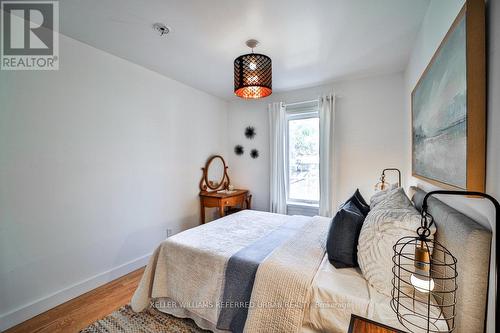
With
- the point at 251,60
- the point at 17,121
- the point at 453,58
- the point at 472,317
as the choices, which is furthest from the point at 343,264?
the point at 17,121

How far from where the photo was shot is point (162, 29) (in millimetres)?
1878

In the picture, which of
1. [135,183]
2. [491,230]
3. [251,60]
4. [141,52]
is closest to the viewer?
[491,230]

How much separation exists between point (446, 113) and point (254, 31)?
158 cm

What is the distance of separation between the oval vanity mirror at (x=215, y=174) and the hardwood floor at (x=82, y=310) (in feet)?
5.84

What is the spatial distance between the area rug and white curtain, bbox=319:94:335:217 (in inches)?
88.4

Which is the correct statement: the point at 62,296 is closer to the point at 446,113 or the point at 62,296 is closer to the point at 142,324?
the point at 142,324

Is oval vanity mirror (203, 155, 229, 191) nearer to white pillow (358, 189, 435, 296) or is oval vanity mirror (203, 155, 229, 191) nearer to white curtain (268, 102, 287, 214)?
white curtain (268, 102, 287, 214)

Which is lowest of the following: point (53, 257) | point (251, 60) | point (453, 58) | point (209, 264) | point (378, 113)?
point (53, 257)

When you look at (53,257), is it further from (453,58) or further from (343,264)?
(453,58)

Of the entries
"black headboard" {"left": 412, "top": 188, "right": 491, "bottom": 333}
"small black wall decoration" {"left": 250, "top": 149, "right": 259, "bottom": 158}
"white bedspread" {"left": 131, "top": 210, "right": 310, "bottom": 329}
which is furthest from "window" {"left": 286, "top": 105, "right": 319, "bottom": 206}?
"black headboard" {"left": 412, "top": 188, "right": 491, "bottom": 333}

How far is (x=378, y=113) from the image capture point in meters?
2.92

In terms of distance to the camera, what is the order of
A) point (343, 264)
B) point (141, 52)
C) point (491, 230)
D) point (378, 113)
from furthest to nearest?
point (378, 113) → point (141, 52) → point (343, 264) → point (491, 230)

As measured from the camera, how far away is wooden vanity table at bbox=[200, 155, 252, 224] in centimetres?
337

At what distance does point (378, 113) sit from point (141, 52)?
304 centimetres
